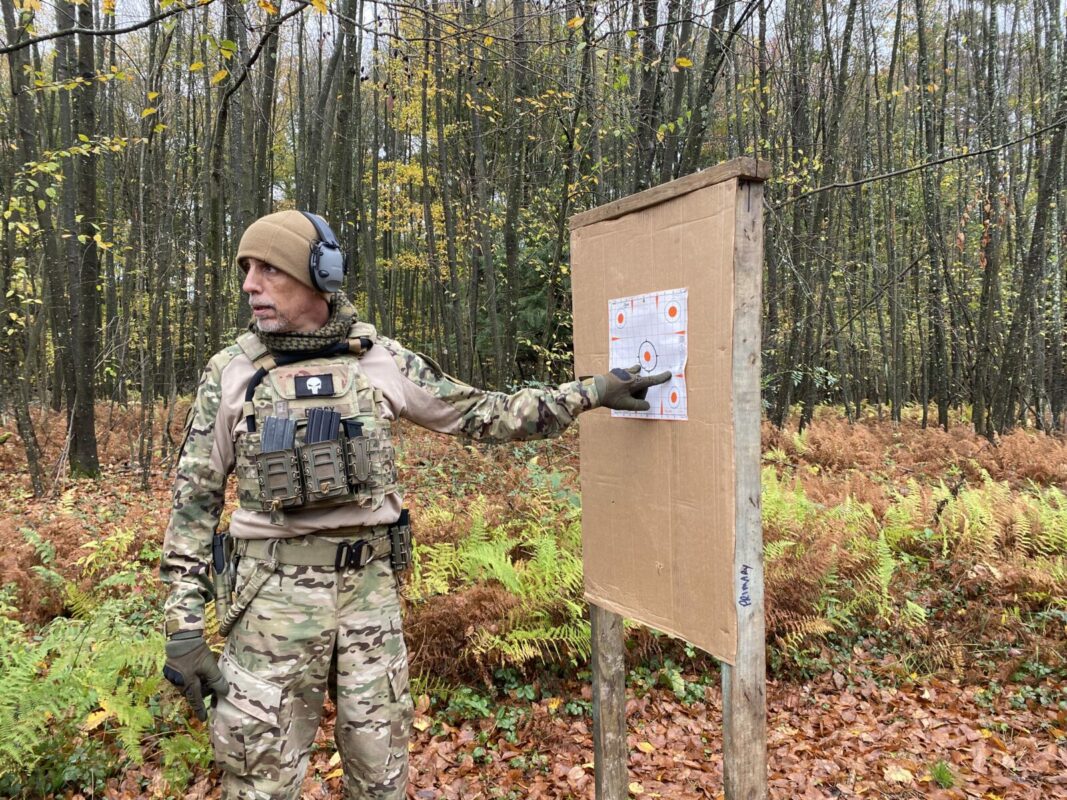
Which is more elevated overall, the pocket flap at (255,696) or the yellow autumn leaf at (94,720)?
the pocket flap at (255,696)

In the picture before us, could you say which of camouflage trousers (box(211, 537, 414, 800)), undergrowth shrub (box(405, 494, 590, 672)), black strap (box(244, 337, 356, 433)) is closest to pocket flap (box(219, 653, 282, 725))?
camouflage trousers (box(211, 537, 414, 800))

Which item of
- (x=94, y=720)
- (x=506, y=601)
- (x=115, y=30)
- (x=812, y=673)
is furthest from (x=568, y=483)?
(x=115, y=30)

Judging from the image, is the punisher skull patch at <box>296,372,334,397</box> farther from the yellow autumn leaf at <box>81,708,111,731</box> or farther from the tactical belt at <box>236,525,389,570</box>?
the yellow autumn leaf at <box>81,708,111,731</box>

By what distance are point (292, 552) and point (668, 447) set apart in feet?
4.62

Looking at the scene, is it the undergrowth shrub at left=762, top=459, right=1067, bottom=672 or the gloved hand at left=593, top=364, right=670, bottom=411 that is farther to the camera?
the undergrowth shrub at left=762, top=459, right=1067, bottom=672

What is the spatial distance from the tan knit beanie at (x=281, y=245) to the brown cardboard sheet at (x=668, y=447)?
108 cm

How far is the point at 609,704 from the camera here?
2.73 meters

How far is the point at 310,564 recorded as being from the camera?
7.49 feet

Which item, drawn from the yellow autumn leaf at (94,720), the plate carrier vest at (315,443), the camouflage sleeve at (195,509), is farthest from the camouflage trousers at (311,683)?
the yellow autumn leaf at (94,720)

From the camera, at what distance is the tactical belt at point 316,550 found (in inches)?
89.7

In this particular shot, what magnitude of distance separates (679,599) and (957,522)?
5088 mm

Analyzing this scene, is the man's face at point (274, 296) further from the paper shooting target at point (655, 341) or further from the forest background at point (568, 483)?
the forest background at point (568, 483)

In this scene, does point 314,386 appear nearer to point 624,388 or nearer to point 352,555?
point 352,555

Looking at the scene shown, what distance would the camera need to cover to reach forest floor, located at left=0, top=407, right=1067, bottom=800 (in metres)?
3.49
